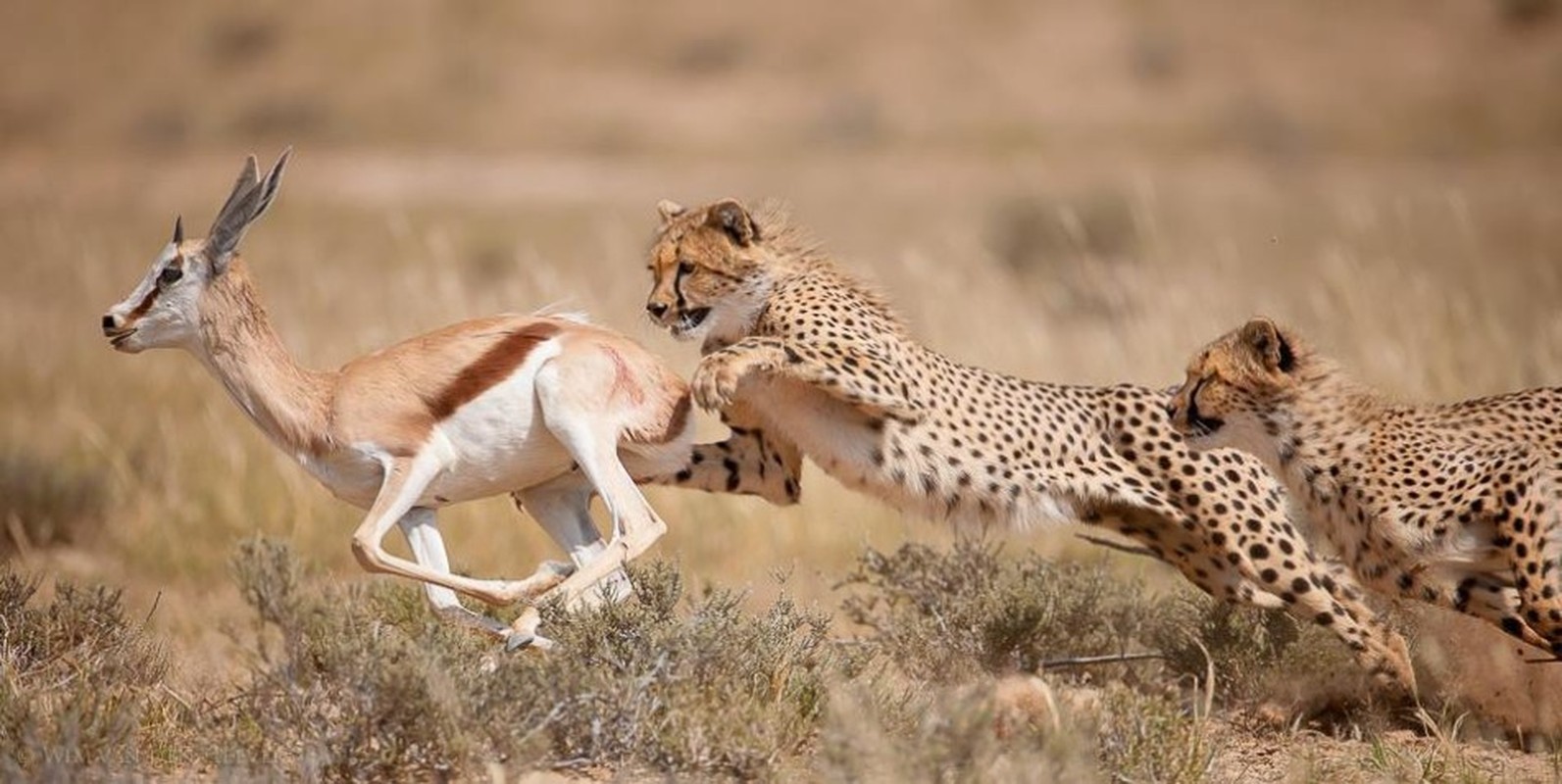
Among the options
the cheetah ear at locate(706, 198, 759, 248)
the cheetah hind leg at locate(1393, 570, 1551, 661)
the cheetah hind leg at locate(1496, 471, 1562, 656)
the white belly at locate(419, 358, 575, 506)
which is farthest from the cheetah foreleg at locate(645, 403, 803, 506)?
the cheetah hind leg at locate(1496, 471, 1562, 656)

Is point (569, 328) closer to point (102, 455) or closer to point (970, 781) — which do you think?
point (970, 781)

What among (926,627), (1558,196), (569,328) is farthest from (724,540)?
(1558,196)

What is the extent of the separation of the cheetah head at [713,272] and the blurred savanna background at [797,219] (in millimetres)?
726

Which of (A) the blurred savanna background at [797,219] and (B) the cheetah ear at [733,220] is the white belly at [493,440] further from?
(B) the cheetah ear at [733,220]

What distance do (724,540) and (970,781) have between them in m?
4.00

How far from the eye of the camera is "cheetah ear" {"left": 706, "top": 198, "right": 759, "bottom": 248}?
594cm

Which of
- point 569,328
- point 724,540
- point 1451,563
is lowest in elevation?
point 724,540

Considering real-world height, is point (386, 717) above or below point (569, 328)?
below

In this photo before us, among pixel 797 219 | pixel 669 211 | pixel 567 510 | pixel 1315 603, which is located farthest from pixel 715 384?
pixel 797 219

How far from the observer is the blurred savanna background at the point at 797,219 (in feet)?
18.2

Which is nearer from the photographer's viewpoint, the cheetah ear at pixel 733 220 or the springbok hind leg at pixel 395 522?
the springbok hind leg at pixel 395 522

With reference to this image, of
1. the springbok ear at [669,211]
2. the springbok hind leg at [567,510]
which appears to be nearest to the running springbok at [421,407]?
the springbok hind leg at [567,510]

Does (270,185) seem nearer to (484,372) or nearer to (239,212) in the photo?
(239,212)

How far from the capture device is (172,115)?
29.3 m
